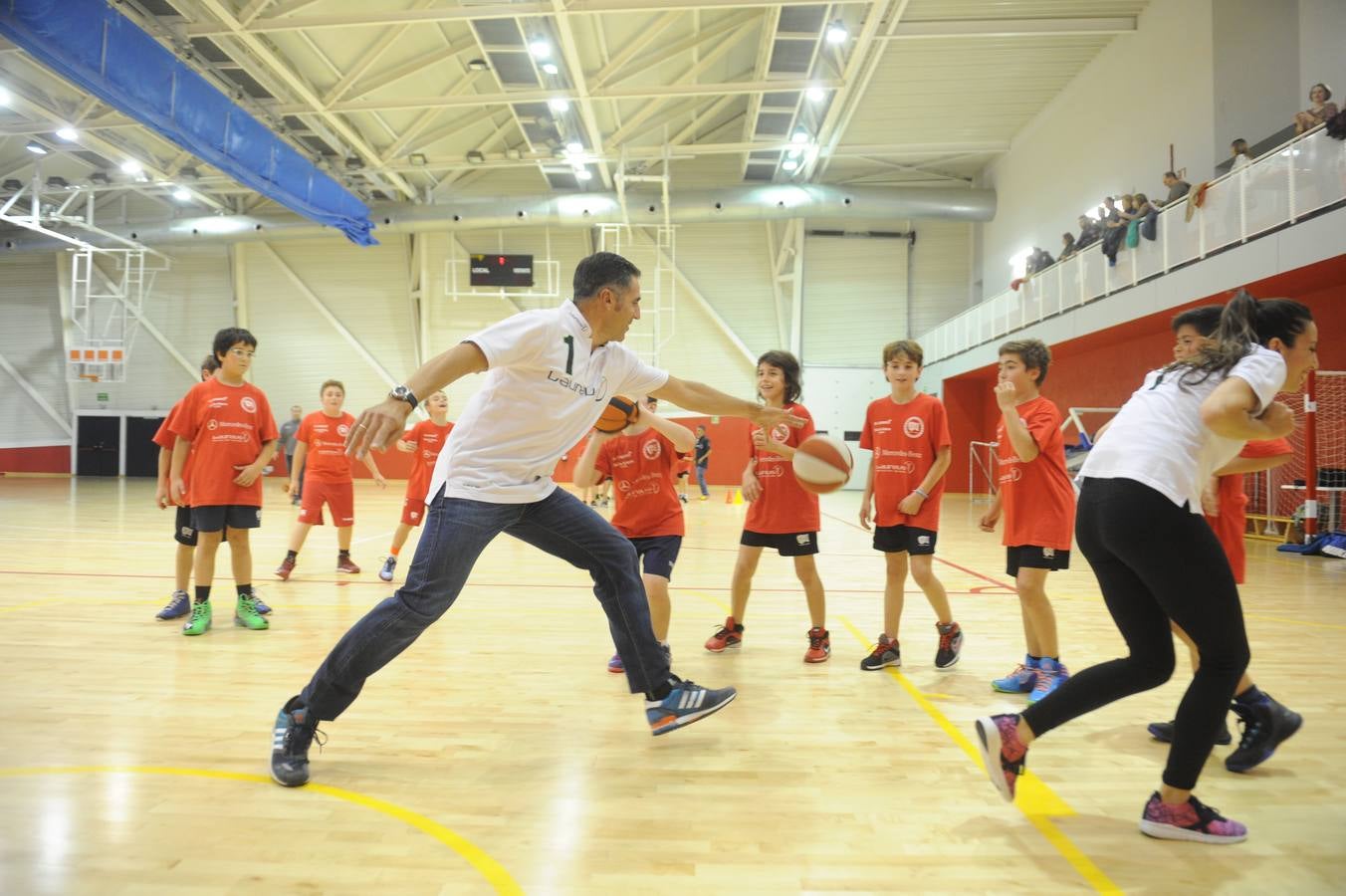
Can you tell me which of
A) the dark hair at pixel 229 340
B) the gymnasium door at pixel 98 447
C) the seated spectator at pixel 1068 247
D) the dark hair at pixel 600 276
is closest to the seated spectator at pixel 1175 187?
the seated spectator at pixel 1068 247

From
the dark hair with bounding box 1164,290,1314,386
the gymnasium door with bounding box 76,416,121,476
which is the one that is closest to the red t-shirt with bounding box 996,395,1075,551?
the dark hair with bounding box 1164,290,1314,386

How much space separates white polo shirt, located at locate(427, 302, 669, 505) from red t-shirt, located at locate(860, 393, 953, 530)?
81.8 inches

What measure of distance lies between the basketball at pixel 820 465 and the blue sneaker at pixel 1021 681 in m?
1.25

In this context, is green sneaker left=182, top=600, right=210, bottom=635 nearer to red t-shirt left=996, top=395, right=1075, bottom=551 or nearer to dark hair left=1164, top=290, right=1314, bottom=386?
red t-shirt left=996, top=395, right=1075, bottom=551

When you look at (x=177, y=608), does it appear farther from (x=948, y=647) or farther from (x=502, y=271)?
(x=502, y=271)

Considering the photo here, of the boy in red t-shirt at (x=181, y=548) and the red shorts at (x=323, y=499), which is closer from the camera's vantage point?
the boy in red t-shirt at (x=181, y=548)

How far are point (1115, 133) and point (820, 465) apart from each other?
16.8 meters

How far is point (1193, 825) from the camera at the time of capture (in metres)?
2.44

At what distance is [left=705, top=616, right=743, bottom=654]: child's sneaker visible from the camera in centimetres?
484

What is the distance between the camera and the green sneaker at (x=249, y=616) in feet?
17.0

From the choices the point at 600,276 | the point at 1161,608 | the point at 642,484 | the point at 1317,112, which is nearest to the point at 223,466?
the point at 642,484

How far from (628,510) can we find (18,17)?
9.81 metres

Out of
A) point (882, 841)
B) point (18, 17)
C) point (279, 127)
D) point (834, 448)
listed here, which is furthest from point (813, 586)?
point (279, 127)

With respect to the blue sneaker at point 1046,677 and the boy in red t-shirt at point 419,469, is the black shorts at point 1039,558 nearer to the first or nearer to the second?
the blue sneaker at point 1046,677
